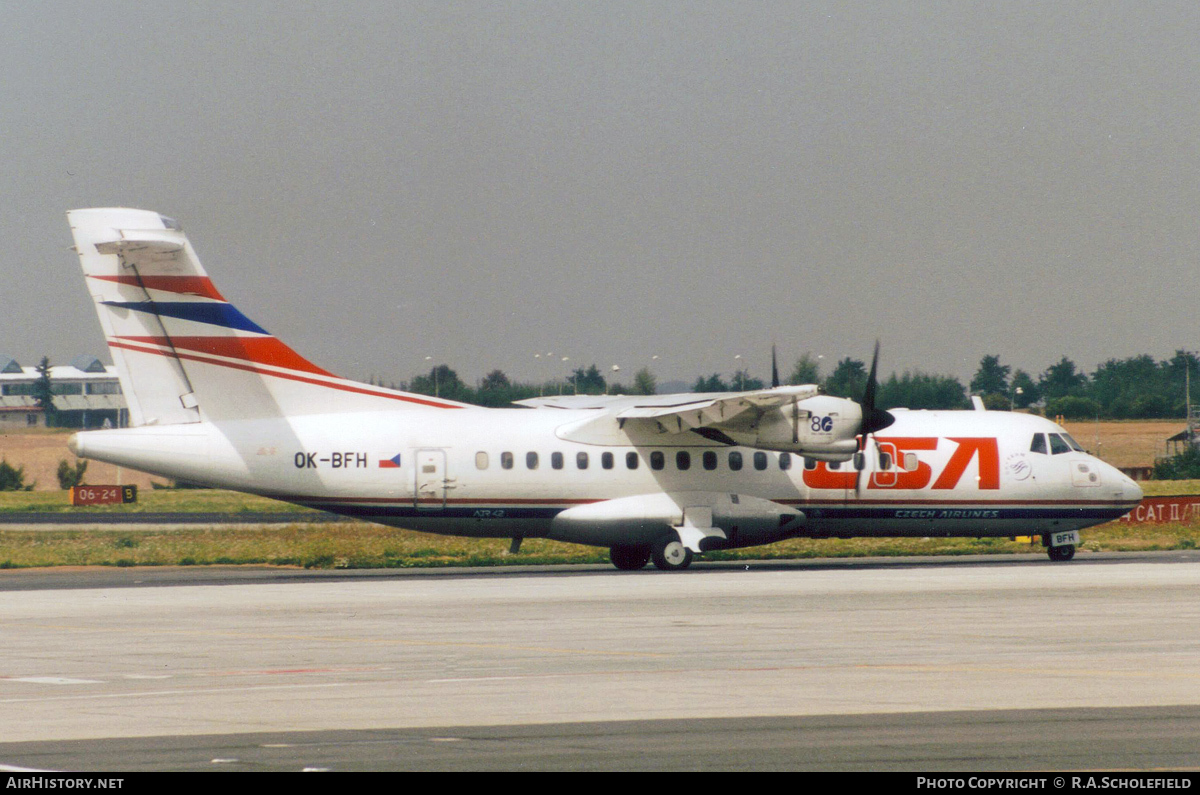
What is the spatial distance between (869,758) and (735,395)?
20.0m

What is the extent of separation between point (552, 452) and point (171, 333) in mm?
8414

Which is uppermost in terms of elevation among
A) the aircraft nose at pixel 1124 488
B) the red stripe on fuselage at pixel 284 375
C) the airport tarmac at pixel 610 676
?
the red stripe on fuselage at pixel 284 375

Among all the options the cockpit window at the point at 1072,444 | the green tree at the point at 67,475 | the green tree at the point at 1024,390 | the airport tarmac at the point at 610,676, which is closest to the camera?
the airport tarmac at the point at 610,676

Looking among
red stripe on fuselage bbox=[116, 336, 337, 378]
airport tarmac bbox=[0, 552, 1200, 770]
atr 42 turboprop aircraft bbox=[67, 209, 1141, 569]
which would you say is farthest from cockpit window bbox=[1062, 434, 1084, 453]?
red stripe on fuselage bbox=[116, 336, 337, 378]

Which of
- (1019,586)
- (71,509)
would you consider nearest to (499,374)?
(71,509)

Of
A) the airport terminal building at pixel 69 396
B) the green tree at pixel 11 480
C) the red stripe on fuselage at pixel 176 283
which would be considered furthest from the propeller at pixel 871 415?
the airport terminal building at pixel 69 396

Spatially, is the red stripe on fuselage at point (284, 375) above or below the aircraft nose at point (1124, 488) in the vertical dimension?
above

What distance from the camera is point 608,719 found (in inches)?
455

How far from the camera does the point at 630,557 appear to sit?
32.8 m

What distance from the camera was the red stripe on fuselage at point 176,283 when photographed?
29.5 m

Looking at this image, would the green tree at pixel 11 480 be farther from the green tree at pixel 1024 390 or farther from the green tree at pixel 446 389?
the green tree at pixel 1024 390

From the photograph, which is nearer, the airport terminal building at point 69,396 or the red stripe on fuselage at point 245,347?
the red stripe on fuselage at point 245,347

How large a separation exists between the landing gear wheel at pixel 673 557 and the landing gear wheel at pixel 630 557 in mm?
1175

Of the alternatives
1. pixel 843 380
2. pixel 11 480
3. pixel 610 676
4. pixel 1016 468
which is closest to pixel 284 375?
pixel 1016 468
